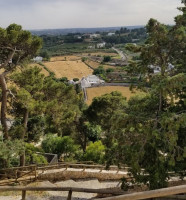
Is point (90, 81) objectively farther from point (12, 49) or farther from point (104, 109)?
point (12, 49)

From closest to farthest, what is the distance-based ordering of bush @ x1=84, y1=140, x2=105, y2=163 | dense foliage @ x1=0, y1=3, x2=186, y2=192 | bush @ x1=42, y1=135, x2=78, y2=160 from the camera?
dense foliage @ x1=0, y1=3, x2=186, y2=192 → bush @ x1=84, y1=140, x2=105, y2=163 → bush @ x1=42, y1=135, x2=78, y2=160

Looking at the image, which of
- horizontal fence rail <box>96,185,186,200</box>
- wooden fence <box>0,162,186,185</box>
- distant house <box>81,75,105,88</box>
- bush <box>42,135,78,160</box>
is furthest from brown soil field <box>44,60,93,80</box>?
horizontal fence rail <box>96,185,186,200</box>

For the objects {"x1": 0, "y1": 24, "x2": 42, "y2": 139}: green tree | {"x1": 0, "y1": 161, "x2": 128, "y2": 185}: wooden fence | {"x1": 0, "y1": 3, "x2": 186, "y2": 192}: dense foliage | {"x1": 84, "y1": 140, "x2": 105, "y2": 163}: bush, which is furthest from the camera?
{"x1": 84, "y1": 140, "x2": 105, "y2": 163}: bush

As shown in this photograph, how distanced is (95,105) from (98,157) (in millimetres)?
5568

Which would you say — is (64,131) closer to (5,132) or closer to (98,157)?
(98,157)

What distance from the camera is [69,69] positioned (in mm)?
80062

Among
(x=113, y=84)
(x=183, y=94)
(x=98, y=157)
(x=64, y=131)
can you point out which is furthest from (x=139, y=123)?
(x=113, y=84)

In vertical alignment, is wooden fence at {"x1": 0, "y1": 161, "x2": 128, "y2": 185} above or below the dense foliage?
below

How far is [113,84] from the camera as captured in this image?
180 feet

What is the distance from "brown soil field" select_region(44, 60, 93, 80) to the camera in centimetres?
7375

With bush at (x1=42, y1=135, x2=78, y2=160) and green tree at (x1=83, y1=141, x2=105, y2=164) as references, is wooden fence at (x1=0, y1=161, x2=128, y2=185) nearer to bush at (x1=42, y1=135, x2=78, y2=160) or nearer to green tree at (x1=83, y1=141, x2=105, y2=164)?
green tree at (x1=83, y1=141, x2=105, y2=164)

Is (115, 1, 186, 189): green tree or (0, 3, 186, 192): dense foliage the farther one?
(0, 3, 186, 192): dense foliage

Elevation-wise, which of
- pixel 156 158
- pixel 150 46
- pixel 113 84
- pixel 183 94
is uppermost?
pixel 150 46

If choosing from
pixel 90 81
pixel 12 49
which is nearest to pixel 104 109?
pixel 12 49
